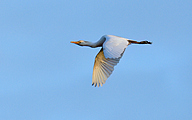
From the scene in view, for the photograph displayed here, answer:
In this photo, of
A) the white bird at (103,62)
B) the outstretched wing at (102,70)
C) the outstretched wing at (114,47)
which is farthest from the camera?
the outstretched wing at (102,70)

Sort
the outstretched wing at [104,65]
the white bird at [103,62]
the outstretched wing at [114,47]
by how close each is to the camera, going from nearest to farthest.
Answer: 1. the outstretched wing at [114,47]
2. the outstretched wing at [104,65]
3. the white bird at [103,62]

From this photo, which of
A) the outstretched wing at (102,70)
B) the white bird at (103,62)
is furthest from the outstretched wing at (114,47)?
the outstretched wing at (102,70)

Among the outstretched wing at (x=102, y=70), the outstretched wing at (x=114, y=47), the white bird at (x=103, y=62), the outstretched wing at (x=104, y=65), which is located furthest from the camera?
the outstretched wing at (x=102, y=70)

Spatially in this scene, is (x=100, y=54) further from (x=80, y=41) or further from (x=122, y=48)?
(x=122, y=48)

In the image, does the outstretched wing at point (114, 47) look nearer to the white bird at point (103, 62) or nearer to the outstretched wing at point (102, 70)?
the white bird at point (103, 62)

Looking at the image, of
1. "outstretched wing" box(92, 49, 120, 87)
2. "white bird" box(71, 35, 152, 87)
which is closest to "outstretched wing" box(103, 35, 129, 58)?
"white bird" box(71, 35, 152, 87)

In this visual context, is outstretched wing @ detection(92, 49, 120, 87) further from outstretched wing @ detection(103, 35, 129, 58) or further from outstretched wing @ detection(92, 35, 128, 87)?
outstretched wing @ detection(103, 35, 129, 58)

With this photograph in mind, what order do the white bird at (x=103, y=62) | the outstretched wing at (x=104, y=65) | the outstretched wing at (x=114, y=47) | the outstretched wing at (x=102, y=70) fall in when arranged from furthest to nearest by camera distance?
the outstretched wing at (x=102, y=70) < the white bird at (x=103, y=62) < the outstretched wing at (x=104, y=65) < the outstretched wing at (x=114, y=47)

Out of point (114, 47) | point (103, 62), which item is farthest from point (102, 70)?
point (114, 47)

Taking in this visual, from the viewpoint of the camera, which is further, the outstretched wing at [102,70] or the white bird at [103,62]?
the outstretched wing at [102,70]

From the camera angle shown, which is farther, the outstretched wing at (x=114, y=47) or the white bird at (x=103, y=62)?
the white bird at (x=103, y=62)

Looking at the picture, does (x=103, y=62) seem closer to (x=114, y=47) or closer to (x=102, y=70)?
(x=102, y=70)
